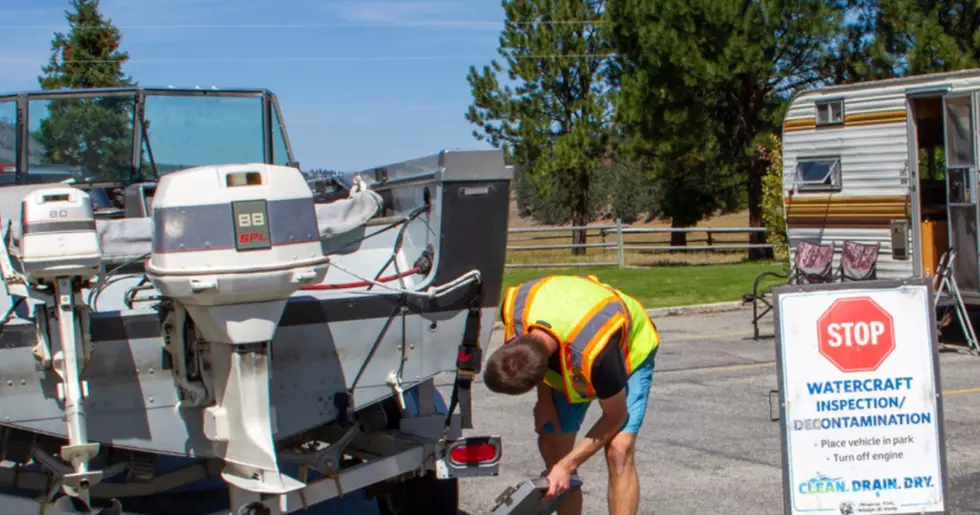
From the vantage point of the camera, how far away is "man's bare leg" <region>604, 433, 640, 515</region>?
4914 millimetres

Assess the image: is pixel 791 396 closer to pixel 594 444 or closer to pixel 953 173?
pixel 594 444

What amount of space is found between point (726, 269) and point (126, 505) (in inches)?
704

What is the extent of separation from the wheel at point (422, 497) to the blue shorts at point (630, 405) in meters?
0.60

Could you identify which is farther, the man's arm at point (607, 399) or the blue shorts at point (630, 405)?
the blue shorts at point (630, 405)

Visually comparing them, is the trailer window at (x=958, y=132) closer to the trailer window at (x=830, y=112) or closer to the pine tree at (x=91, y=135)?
the trailer window at (x=830, y=112)

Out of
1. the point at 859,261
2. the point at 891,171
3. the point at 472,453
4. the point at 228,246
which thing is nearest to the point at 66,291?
the point at 228,246

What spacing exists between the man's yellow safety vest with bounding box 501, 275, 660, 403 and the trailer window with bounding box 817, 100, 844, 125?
9.12m

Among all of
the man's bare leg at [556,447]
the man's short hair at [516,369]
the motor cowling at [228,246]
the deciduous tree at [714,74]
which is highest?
the deciduous tree at [714,74]

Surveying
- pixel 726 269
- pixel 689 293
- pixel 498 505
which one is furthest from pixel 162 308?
pixel 726 269

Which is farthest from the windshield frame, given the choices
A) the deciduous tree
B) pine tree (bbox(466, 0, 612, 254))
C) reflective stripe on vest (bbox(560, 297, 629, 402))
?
pine tree (bbox(466, 0, 612, 254))

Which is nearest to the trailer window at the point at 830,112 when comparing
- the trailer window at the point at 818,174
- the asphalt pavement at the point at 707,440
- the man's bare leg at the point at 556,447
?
the trailer window at the point at 818,174

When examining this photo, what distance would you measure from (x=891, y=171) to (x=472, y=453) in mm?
9153

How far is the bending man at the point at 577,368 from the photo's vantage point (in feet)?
14.4

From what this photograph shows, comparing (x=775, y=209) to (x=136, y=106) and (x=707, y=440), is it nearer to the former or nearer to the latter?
(x=707, y=440)
